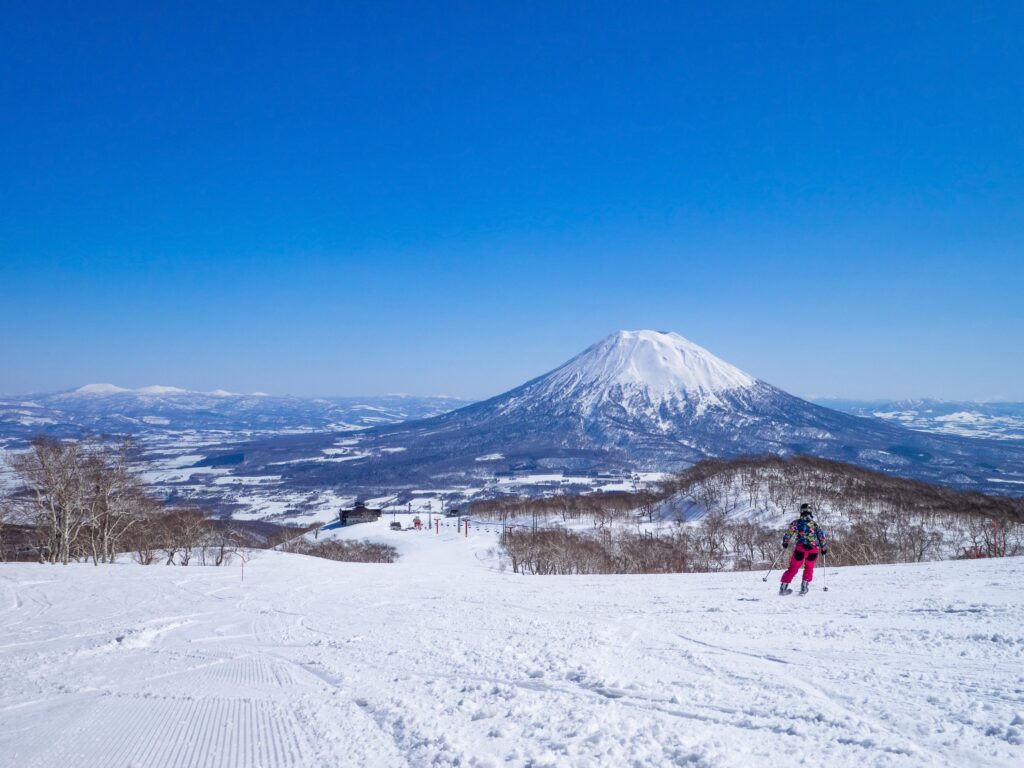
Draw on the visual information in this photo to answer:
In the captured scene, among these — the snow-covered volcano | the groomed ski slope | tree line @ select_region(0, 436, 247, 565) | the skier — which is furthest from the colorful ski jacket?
the snow-covered volcano

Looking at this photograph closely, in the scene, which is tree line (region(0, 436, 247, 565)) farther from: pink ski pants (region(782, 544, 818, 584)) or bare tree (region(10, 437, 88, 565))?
pink ski pants (region(782, 544, 818, 584))

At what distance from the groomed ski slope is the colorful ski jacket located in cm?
101

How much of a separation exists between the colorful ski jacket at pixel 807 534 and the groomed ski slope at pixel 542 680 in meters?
1.01

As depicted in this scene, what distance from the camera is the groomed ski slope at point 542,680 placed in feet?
13.5

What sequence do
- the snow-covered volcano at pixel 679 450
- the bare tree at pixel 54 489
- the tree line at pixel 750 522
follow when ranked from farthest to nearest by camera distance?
1. the snow-covered volcano at pixel 679 450
2. the tree line at pixel 750 522
3. the bare tree at pixel 54 489

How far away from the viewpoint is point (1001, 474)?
139 metres

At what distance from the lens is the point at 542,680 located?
569cm

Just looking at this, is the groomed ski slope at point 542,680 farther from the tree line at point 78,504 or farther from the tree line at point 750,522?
the tree line at point 750,522

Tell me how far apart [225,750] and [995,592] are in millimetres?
11687

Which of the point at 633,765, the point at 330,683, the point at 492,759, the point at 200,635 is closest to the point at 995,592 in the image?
the point at 633,765

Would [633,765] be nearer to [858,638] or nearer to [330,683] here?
[330,683]

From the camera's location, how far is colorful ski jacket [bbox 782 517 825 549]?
10.9 m

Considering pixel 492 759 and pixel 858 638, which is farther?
pixel 858 638

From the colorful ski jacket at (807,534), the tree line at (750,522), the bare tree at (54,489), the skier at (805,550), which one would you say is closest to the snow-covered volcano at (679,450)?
the tree line at (750,522)
